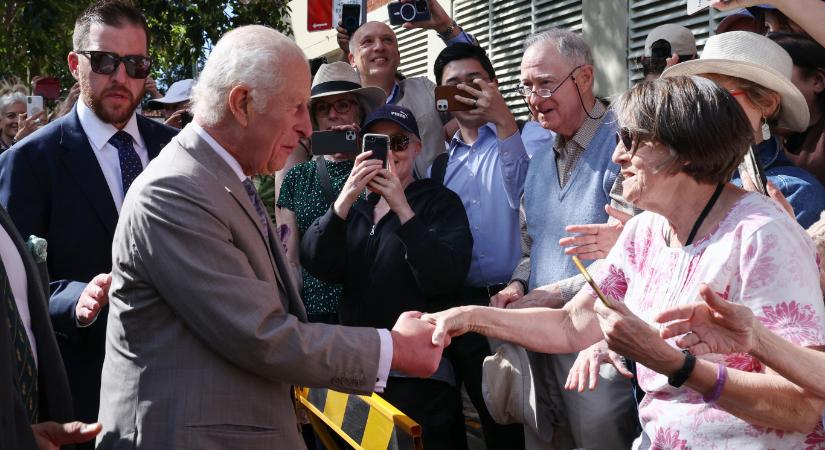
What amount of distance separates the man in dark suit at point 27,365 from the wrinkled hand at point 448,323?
1186 millimetres

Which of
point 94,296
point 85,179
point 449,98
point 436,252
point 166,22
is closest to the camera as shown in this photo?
point 94,296

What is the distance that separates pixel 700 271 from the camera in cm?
299

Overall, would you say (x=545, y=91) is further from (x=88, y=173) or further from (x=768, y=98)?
(x=88, y=173)

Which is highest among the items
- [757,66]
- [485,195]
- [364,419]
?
[757,66]

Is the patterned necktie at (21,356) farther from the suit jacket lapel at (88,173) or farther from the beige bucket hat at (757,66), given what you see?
the beige bucket hat at (757,66)

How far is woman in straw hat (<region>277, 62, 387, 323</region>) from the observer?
5301mm

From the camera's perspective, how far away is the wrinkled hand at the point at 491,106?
5.29 m

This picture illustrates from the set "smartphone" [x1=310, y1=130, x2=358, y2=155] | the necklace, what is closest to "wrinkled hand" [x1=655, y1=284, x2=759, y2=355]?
the necklace

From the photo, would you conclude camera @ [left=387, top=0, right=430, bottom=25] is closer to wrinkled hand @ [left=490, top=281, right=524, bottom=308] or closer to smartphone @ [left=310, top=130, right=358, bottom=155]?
smartphone @ [left=310, top=130, right=358, bottom=155]

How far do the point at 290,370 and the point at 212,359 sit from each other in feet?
0.72

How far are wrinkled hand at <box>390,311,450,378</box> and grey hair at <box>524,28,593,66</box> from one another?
2105 mm

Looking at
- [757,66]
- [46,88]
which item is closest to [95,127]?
[757,66]

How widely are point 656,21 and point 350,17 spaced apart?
253 cm

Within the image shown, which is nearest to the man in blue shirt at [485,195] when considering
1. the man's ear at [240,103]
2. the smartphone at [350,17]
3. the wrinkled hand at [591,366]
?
the wrinkled hand at [591,366]
